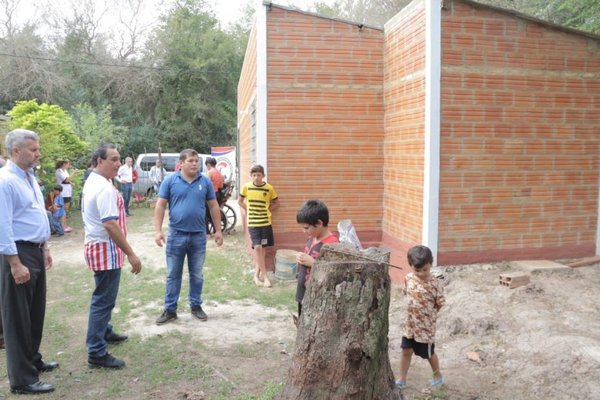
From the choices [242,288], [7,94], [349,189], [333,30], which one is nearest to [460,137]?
[349,189]

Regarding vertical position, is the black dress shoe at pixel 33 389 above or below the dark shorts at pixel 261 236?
below

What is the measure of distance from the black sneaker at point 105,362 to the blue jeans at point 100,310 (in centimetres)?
3

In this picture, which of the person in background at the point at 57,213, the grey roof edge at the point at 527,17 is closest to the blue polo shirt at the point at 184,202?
the grey roof edge at the point at 527,17

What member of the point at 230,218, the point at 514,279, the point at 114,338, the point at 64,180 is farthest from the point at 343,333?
the point at 64,180

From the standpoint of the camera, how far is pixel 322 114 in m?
7.56

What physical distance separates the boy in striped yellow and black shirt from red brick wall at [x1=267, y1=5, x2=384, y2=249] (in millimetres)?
345

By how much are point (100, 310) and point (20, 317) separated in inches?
24.7

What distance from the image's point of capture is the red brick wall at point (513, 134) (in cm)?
618

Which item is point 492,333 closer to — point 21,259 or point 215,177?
point 21,259

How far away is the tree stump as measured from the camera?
2721 millimetres

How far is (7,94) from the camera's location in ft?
84.6

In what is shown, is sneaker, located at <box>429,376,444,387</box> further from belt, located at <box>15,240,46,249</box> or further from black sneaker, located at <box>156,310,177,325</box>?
belt, located at <box>15,240,46,249</box>

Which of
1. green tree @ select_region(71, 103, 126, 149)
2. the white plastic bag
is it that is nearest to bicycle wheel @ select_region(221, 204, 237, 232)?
the white plastic bag

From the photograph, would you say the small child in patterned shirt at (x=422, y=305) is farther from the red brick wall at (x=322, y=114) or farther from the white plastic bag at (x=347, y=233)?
the red brick wall at (x=322, y=114)
